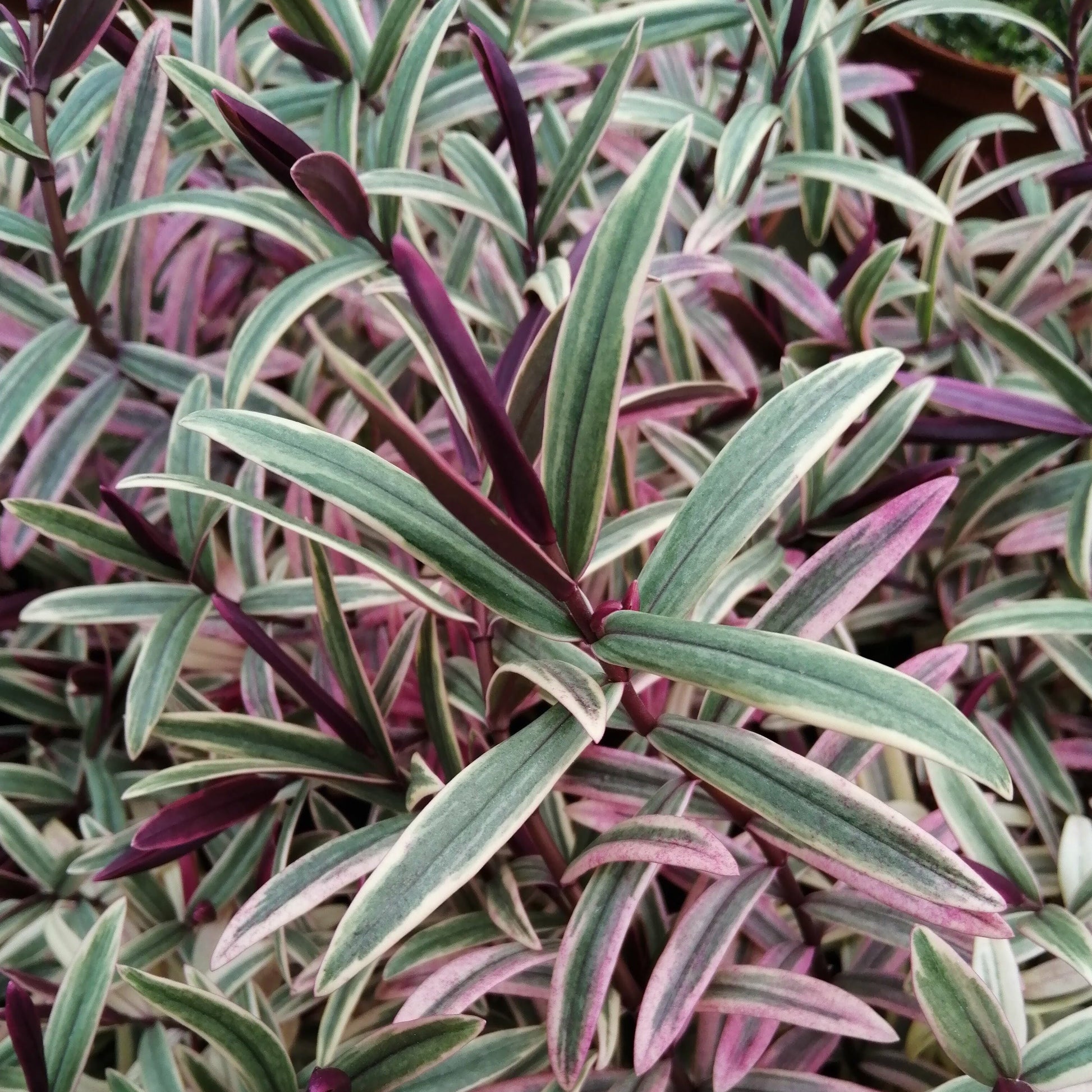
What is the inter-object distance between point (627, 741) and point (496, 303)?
1.44 feet

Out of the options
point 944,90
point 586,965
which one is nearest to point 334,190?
point 586,965

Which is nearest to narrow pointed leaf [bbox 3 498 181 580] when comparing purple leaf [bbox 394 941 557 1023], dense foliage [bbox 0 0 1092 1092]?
dense foliage [bbox 0 0 1092 1092]

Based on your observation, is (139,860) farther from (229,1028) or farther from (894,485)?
(894,485)

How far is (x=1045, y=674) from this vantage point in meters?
0.82

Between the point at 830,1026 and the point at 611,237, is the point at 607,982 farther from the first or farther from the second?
the point at 611,237

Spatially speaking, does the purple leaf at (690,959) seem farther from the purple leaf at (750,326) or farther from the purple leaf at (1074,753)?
the purple leaf at (750,326)

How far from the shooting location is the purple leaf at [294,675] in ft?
1.79

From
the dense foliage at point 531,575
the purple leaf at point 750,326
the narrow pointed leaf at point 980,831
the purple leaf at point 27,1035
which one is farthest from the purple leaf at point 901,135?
the purple leaf at point 27,1035

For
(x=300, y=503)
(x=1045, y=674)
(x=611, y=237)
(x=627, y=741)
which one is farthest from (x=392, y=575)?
(x=1045, y=674)

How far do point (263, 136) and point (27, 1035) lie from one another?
504 millimetres

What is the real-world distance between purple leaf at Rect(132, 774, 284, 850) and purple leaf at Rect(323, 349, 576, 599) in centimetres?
31

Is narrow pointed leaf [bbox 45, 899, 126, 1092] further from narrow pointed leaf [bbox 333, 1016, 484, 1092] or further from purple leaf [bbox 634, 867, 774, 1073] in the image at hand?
purple leaf [bbox 634, 867, 774, 1073]

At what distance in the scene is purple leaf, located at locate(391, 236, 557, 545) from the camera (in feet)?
1.02

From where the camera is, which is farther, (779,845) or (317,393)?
(317,393)
